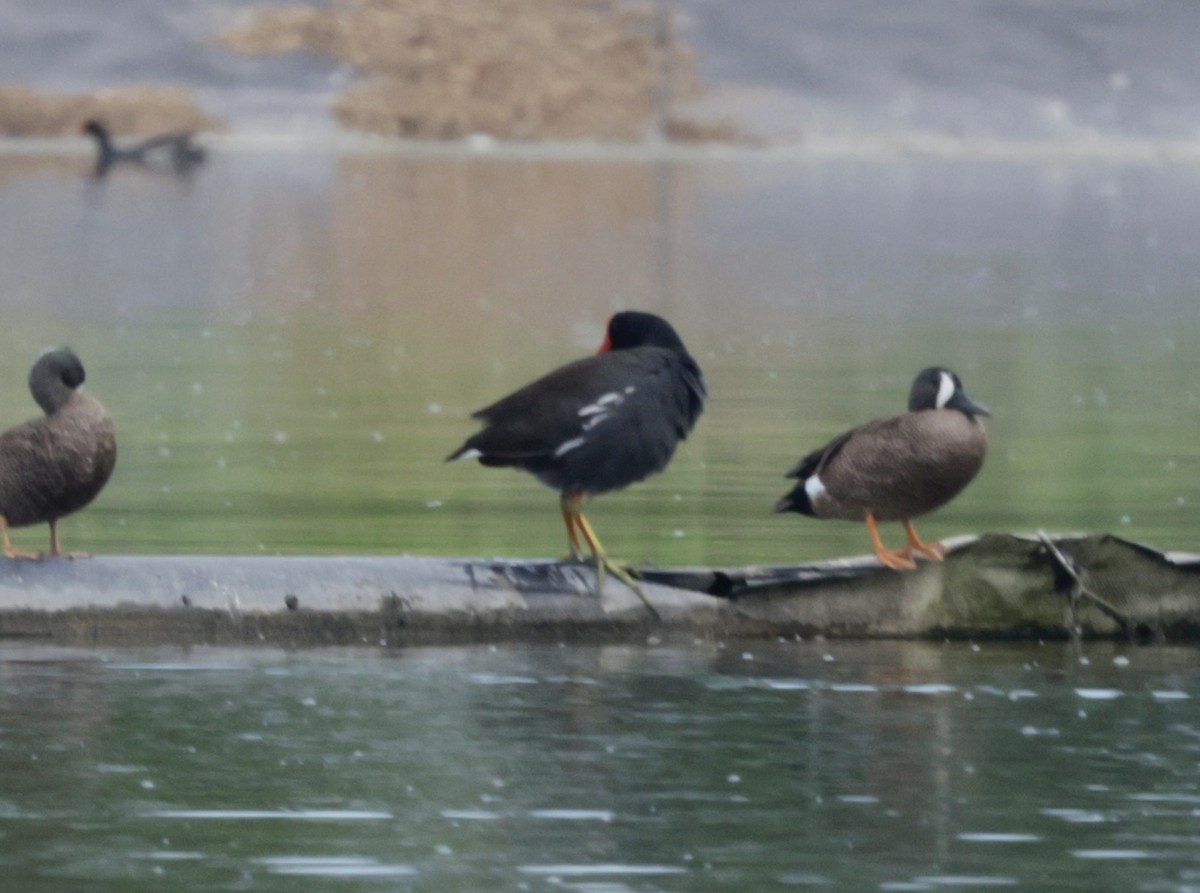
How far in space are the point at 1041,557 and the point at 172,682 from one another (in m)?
2.87

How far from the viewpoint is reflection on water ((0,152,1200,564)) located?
13.3 metres

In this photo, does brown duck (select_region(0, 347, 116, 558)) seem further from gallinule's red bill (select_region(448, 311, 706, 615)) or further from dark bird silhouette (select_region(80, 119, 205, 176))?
dark bird silhouette (select_region(80, 119, 205, 176))

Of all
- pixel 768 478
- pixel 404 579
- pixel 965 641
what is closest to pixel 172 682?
pixel 404 579

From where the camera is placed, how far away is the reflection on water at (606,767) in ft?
24.3

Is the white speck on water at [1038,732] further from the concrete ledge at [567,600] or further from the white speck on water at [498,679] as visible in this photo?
the white speck on water at [498,679]

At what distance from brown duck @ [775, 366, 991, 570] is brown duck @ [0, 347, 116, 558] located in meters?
2.44

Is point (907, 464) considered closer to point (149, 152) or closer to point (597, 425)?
point (597, 425)

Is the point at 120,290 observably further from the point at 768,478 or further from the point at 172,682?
the point at 172,682

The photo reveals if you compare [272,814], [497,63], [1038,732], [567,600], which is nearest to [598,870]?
[272,814]

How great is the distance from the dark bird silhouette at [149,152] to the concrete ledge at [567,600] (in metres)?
66.6

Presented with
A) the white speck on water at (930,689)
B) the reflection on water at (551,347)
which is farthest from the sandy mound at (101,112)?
the white speck on water at (930,689)

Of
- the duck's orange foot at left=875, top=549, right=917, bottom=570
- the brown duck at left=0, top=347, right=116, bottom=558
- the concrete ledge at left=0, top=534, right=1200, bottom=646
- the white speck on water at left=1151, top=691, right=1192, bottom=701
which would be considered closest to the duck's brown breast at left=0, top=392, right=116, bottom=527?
the brown duck at left=0, top=347, right=116, bottom=558

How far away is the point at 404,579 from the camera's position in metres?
10.4

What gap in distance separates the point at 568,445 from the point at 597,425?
4.9 inches
